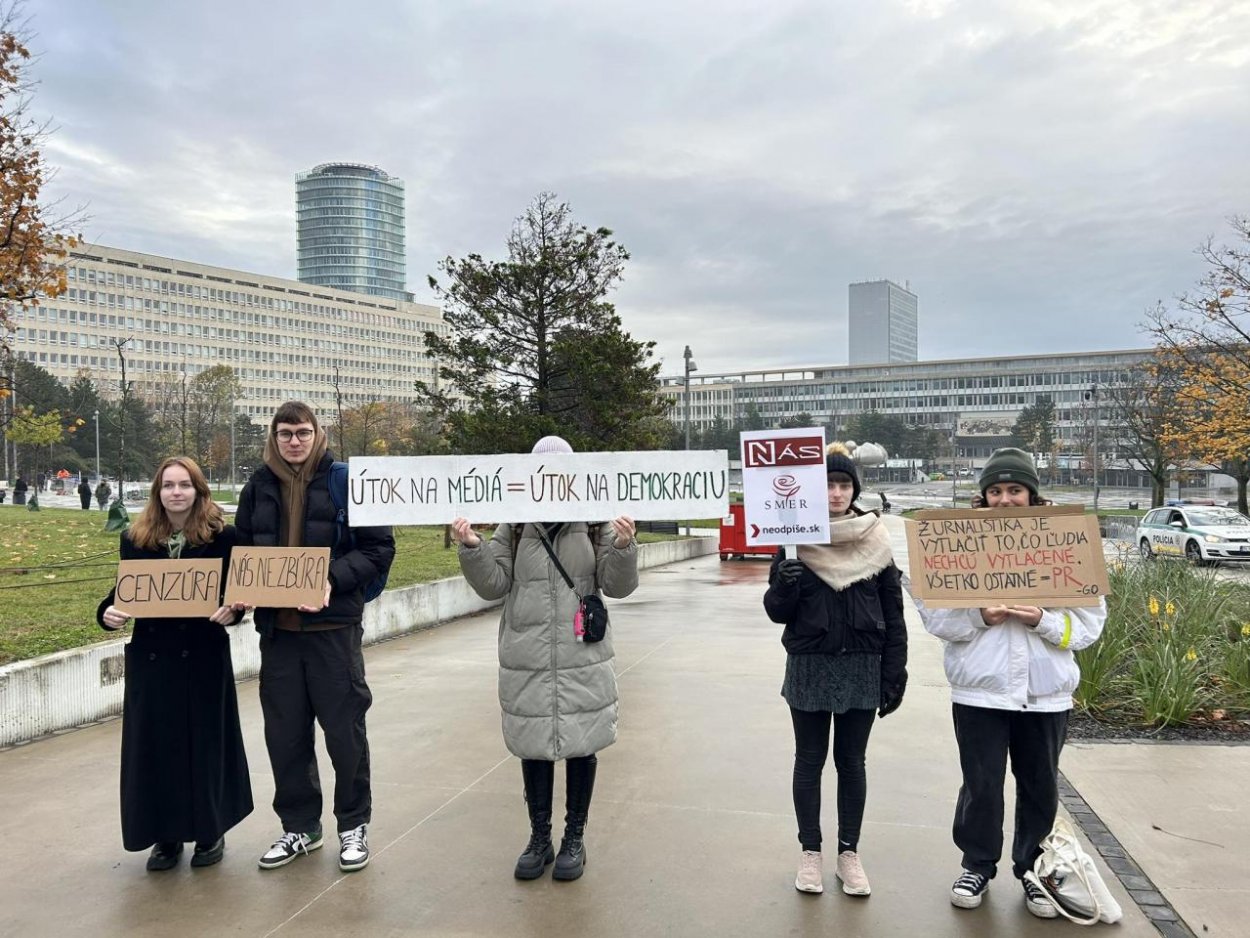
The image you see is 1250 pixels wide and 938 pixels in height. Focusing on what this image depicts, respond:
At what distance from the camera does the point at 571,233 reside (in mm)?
18641

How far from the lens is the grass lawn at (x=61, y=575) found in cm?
744

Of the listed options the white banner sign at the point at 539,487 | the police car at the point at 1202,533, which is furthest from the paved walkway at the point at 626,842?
the police car at the point at 1202,533

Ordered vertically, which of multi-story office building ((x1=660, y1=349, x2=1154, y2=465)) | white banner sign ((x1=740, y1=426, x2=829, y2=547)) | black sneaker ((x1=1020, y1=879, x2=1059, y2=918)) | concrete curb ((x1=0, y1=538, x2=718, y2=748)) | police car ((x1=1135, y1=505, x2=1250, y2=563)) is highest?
multi-story office building ((x1=660, y1=349, x2=1154, y2=465))

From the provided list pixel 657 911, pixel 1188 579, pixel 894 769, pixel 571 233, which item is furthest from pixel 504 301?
pixel 657 911

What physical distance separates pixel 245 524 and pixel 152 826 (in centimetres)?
139

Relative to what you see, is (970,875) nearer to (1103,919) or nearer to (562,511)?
(1103,919)

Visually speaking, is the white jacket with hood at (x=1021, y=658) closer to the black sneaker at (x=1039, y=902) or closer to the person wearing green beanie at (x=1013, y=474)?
the person wearing green beanie at (x=1013, y=474)

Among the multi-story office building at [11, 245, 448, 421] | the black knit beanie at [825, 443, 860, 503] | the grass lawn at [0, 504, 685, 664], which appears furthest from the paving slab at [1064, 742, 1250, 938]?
the multi-story office building at [11, 245, 448, 421]

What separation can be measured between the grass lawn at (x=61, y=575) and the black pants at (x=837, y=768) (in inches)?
225

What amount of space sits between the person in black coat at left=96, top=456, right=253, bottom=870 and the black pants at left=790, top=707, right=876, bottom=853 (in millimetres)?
2587

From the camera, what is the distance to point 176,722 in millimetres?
3957

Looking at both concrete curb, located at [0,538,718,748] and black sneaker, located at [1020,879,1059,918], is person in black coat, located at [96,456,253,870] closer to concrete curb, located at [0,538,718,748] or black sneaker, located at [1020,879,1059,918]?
concrete curb, located at [0,538,718,748]

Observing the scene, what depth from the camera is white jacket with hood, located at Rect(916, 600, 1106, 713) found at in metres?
3.51

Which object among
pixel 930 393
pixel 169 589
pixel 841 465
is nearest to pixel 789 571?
pixel 841 465
